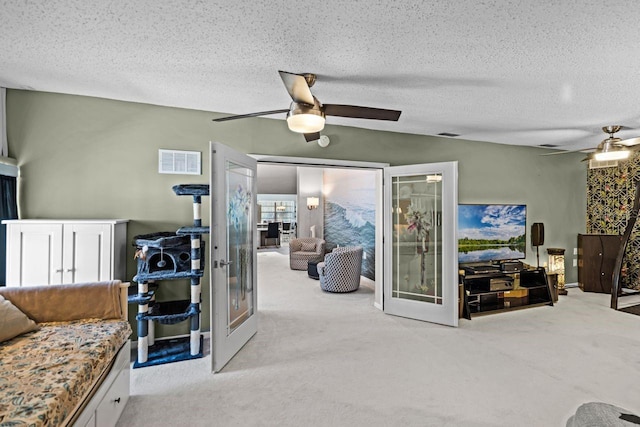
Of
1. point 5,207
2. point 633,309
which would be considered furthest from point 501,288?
point 5,207

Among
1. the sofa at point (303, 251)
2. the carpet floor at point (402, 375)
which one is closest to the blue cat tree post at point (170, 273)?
the carpet floor at point (402, 375)

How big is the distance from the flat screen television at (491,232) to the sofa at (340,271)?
173 centimetres

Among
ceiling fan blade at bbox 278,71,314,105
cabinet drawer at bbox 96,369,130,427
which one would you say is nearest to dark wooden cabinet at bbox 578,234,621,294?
ceiling fan blade at bbox 278,71,314,105

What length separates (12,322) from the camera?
197 centimetres

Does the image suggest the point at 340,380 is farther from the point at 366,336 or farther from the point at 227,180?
the point at 227,180

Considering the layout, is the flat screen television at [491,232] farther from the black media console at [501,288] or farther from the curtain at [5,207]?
the curtain at [5,207]

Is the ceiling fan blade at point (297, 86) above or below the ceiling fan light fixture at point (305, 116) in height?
above

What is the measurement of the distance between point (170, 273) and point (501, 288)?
4211 mm

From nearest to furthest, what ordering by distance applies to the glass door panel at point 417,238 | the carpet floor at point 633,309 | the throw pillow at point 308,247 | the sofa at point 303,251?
the glass door panel at point 417,238
the carpet floor at point 633,309
the sofa at point 303,251
the throw pillow at point 308,247

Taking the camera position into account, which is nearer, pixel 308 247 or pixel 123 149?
pixel 123 149

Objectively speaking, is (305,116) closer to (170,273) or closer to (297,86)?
(297,86)

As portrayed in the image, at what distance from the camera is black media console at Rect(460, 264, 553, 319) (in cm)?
421

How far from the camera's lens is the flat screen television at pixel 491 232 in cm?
468

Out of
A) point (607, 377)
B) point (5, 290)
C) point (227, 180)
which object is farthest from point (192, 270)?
point (607, 377)
